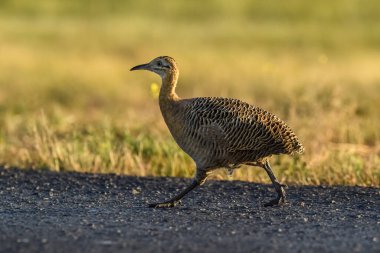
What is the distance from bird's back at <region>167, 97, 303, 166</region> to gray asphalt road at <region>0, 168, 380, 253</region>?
20.3 inches

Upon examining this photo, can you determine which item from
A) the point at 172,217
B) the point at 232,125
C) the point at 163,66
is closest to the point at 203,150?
the point at 232,125

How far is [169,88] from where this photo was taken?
9.49 meters

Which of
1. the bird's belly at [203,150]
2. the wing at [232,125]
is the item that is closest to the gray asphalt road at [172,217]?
the bird's belly at [203,150]

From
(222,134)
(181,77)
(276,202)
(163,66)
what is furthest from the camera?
(181,77)

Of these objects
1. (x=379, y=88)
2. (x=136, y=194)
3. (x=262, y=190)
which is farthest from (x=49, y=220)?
(x=379, y=88)

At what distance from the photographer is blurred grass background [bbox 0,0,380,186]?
11.9 metres

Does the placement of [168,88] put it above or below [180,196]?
above

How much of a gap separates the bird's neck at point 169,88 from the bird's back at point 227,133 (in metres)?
0.18

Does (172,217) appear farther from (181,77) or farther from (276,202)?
(181,77)

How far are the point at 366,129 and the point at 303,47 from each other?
1982 centimetres

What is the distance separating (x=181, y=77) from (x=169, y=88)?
16925 mm

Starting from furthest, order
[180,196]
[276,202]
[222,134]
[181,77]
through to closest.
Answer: [181,77] → [276,202] → [180,196] → [222,134]

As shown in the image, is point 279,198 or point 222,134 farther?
point 279,198

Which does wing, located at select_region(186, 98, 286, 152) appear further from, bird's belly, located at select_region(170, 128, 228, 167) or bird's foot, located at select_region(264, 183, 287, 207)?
bird's foot, located at select_region(264, 183, 287, 207)
